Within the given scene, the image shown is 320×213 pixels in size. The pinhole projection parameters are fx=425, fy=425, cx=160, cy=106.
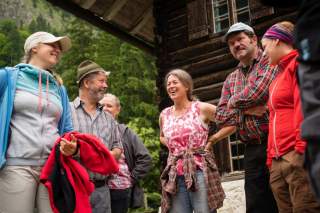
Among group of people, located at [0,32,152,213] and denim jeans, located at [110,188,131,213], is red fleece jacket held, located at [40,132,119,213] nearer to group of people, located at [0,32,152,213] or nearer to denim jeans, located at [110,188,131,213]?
group of people, located at [0,32,152,213]

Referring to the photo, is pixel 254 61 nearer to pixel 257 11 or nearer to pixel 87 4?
pixel 257 11

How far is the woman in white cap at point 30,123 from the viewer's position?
2.81 metres

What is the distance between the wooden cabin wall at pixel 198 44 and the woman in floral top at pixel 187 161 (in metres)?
4.35

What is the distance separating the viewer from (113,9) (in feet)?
33.3

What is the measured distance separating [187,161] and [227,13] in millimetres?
5944

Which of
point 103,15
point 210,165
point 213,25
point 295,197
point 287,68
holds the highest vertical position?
point 103,15

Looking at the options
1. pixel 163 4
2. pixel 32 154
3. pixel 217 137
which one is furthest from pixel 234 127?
pixel 163 4

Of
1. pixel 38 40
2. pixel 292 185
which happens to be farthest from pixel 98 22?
pixel 292 185

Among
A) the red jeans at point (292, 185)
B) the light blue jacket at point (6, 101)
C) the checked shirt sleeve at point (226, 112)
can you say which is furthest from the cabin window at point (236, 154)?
the light blue jacket at point (6, 101)

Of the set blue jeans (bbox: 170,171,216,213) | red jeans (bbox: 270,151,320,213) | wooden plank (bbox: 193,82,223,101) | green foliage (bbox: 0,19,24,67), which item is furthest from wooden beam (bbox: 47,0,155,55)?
green foliage (bbox: 0,19,24,67)

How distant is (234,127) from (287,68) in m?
1.00

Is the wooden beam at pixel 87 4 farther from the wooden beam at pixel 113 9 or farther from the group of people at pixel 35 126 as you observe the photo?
the group of people at pixel 35 126

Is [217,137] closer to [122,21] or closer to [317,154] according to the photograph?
[317,154]

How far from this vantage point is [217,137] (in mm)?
3809
